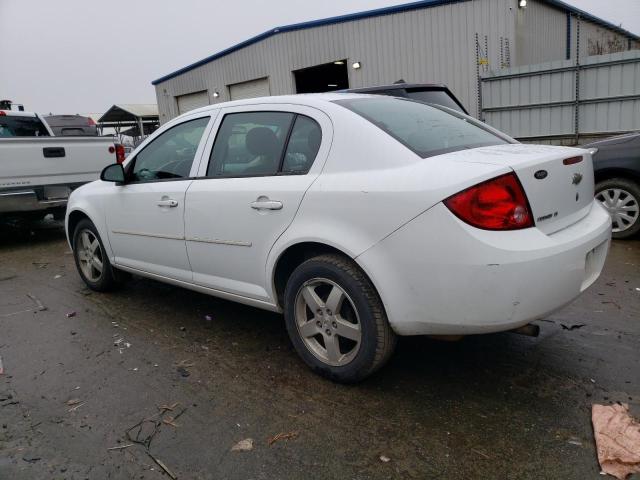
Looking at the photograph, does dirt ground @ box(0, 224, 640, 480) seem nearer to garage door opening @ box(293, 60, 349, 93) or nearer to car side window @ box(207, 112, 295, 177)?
car side window @ box(207, 112, 295, 177)

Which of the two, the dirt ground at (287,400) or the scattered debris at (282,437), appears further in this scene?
the scattered debris at (282,437)

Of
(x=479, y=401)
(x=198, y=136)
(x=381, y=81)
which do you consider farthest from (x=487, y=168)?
(x=381, y=81)

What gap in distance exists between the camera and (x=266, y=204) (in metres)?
3.07

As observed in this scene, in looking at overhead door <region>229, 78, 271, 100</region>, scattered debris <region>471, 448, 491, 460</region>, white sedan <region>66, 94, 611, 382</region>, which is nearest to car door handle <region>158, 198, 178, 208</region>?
white sedan <region>66, 94, 611, 382</region>

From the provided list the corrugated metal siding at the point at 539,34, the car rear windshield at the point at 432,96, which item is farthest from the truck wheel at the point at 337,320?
the corrugated metal siding at the point at 539,34

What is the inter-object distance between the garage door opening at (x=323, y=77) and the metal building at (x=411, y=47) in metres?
0.05

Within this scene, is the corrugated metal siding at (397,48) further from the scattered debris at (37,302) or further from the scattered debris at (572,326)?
the scattered debris at (37,302)

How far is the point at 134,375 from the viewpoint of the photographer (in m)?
3.25

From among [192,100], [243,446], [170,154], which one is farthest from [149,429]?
[192,100]

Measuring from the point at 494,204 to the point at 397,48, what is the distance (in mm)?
13264

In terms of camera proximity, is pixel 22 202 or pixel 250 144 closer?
pixel 250 144

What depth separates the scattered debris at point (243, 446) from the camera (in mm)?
2434

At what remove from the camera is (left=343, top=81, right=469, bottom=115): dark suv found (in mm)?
6223

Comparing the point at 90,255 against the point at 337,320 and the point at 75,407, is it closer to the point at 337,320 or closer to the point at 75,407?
the point at 75,407
